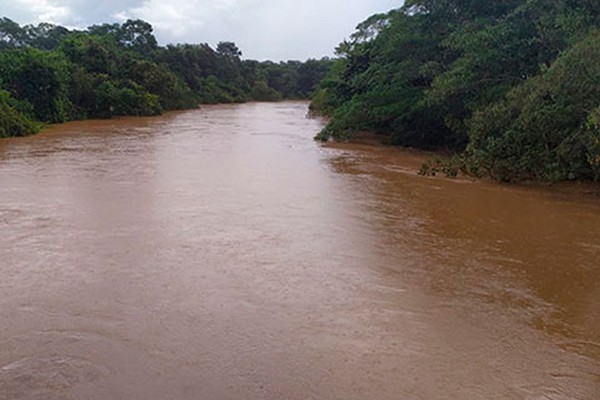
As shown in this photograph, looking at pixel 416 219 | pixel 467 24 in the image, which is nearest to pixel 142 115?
pixel 467 24

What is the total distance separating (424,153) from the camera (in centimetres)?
1891

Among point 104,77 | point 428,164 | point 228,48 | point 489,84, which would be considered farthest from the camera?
point 228,48

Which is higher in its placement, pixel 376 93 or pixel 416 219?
pixel 376 93

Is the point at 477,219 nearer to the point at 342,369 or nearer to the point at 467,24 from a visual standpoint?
the point at 342,369

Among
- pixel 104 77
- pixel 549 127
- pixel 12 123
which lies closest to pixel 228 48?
pixel 104 77

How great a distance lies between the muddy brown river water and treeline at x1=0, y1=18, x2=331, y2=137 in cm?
1370

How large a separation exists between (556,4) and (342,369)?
44.3ft

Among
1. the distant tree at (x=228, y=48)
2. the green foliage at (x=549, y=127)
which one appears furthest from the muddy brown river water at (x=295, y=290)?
the distant tree at (x=228, y=48)

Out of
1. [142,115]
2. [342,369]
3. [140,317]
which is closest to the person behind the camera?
[342,369]

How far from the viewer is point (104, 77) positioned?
1305 inches

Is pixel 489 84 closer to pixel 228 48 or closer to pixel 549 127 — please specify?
pixel 549 127

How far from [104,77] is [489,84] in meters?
24.0

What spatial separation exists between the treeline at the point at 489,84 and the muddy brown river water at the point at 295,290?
3.14 feet

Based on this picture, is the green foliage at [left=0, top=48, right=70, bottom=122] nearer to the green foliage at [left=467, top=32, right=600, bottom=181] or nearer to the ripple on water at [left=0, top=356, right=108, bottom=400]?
the green foliage at [left=467, top=32, right=600, bottom=181]
